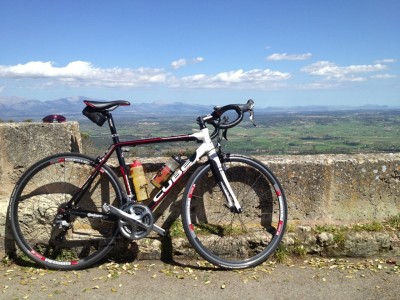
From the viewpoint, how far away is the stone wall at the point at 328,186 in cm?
446

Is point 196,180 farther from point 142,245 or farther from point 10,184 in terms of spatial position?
point 10,184

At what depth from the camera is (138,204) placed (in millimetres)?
4078

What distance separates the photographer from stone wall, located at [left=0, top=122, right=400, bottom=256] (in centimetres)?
446

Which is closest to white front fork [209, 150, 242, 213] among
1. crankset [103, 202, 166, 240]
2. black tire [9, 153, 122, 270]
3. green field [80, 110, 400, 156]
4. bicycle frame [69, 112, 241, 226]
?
bicycle frame [69, 112, 241, 226]

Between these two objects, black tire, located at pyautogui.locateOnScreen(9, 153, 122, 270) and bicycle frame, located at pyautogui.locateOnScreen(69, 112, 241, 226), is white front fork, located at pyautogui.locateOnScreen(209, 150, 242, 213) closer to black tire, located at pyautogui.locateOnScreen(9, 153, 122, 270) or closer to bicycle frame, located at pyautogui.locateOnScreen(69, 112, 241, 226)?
bicycle frame, located at pyautogui.locateOnScreen(69, 112, 241, 226)

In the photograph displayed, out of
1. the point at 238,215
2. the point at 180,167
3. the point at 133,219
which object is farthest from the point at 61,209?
the point at 238,215

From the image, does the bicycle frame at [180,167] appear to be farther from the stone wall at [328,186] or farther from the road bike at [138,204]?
the stone wall at [328,186]

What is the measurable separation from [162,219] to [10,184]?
1.82 metres

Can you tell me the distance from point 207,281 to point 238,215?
1.00 m

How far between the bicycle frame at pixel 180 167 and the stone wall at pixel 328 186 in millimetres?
318

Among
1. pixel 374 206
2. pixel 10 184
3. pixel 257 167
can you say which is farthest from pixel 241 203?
pixel 10 184

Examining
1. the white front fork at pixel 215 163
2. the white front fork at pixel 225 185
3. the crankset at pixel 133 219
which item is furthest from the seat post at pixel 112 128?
the white front fork at pixel 225 185

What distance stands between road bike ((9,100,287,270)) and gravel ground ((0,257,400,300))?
0.18 metres

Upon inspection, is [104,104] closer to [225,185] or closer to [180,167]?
[180,167]
